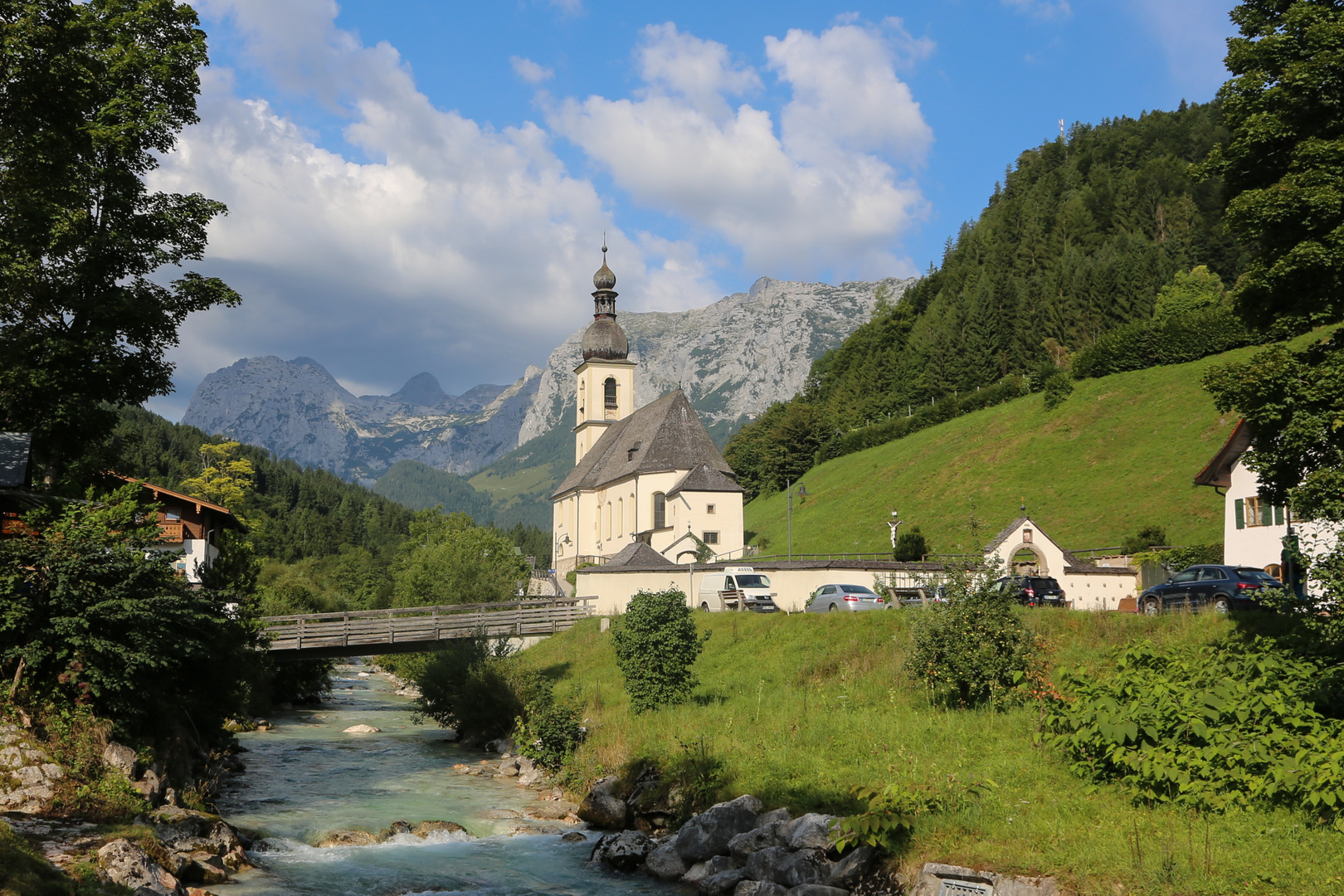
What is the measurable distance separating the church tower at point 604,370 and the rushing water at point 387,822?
5345 cm

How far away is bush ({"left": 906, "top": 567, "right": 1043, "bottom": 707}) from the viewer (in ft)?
58.4

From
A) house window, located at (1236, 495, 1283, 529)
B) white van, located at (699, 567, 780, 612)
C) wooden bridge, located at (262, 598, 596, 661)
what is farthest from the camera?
white van, located at (699, 567, 780, 612)

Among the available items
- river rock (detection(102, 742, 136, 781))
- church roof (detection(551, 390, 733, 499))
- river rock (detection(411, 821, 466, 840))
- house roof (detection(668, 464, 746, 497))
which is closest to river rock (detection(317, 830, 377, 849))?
river rock (detection(411, 821, 466, 840))

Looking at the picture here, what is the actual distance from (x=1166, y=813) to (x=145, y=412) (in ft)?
490

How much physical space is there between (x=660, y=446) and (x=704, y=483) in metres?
6.20

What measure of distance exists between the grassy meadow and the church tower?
54089 millimetres

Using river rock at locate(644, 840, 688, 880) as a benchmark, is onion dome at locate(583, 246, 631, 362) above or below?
above

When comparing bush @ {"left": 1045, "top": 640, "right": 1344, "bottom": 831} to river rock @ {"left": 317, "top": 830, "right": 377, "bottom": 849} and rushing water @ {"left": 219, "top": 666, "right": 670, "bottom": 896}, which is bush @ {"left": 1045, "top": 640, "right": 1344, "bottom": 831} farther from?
river rock @ {"left": 317, "top": 830, "right": 377, "bottom": 849}

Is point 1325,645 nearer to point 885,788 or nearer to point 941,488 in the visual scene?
point 885,788

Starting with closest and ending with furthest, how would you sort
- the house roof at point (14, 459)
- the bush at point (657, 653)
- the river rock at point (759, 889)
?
the river rock at point (759, 889) < the house roof at point (14, 459) < the bush at point (657, 653)

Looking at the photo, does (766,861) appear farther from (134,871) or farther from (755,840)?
(134,871)

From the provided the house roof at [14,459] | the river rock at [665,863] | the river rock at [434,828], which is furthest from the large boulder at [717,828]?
the house roof at [14,459]

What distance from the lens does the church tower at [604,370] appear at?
82875mm

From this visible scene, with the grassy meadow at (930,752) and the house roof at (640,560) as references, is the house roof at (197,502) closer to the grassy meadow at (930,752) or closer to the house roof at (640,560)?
the house roof at (640,560)
